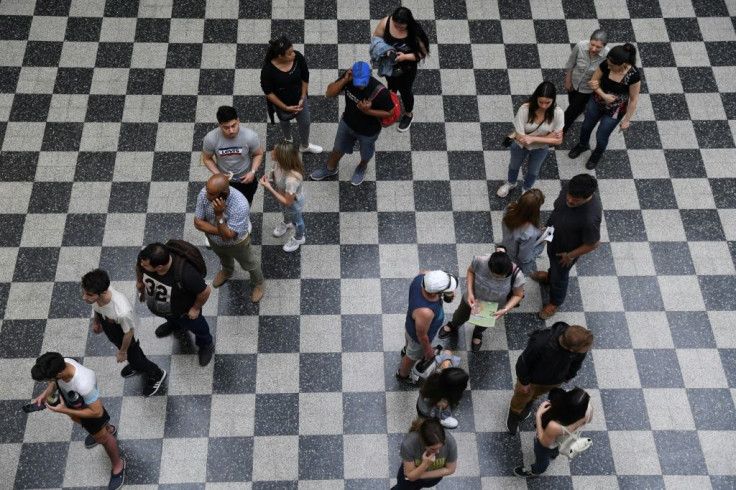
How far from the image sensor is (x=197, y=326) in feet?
20.3

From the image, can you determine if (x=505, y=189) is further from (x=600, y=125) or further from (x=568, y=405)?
(x=568, y=405)

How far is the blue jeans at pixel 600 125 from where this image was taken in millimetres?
7512

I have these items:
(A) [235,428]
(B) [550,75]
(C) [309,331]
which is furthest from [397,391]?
(B) [550,75]

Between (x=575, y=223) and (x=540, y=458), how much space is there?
77.5 inches

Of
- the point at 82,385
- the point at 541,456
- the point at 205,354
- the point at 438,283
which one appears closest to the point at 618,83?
the point at 438,283

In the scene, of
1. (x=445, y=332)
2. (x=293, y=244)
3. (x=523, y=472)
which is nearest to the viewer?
(x=523, y=472)

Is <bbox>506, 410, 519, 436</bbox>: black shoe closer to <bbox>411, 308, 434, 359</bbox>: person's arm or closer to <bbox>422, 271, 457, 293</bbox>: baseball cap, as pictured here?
<bbox>411, 308, 434, 359</bbox>: person's arm

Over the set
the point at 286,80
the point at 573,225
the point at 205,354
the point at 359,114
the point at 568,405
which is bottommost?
the point at 205,354

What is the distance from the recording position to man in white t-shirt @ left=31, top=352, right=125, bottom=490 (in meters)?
4.91

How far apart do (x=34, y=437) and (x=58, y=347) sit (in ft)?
2.73

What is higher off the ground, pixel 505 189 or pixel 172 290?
pixel 172 290

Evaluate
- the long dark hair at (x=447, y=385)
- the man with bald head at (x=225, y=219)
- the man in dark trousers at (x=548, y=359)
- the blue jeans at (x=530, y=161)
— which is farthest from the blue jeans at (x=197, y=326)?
the blue jeans at (x=530, y=161)

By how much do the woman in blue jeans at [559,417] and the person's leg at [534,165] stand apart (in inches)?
106

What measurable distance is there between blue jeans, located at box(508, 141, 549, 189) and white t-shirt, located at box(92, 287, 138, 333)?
3.96m
